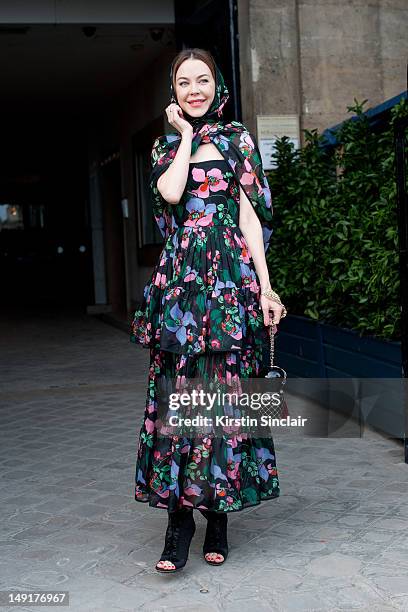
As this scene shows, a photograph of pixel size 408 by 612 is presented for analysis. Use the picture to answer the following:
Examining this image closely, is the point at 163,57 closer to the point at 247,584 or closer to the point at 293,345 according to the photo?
the point at 293,345

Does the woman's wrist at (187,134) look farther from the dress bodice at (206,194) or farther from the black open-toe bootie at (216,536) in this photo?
the black open-toe bootie at (216,536)

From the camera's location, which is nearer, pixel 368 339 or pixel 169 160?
pixel 169 160

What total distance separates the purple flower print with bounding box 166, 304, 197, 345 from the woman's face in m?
0.71

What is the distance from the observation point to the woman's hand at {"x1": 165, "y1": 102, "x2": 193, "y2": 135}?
9.76 feet

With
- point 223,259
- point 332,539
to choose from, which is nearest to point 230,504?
point 332,539

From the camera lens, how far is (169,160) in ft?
10.0

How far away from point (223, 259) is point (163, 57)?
8.60 metres

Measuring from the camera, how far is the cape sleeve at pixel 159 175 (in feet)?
10.1

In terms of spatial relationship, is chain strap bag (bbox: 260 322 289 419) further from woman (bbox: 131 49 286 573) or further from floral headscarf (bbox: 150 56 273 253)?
floral headscarf (bbox: 150 56 273 253)

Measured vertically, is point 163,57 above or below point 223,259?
above

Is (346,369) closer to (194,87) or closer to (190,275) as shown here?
(190,275)

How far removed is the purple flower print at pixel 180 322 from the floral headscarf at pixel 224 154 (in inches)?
13.0

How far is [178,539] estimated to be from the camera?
2.99 meters

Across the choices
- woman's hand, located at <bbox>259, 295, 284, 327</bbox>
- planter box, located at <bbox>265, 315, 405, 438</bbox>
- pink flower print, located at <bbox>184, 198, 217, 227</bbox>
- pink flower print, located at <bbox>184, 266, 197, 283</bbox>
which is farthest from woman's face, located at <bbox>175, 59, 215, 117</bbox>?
planter box, located at <bbox>265, 315, 405, 438</bbox>
